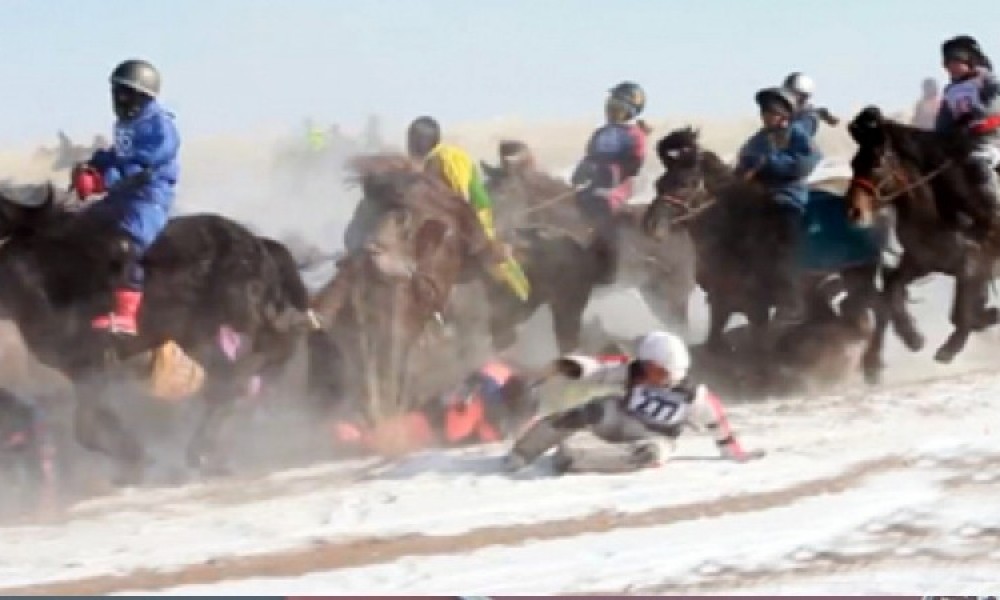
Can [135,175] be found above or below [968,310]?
above

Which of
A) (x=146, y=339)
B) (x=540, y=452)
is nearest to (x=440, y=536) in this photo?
(x=540, y=452)

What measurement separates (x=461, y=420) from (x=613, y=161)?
19.0 feet

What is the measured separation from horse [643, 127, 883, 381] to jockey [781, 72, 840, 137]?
73cm

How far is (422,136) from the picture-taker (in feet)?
55.3

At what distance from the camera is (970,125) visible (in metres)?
16.4

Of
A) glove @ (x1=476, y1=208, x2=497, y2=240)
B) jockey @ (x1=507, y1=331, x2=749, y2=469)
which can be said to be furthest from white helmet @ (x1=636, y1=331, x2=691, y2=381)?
glove @ (x1=476, y1=208, x2=497, y2=240)

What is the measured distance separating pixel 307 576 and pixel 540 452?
10.1 feet

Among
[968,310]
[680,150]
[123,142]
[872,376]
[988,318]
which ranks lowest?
[872,376]

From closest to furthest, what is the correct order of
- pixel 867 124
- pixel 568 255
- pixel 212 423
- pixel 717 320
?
pixel 212 423 → pixel 867 124 → pixel 717 320 → pixel 568 255

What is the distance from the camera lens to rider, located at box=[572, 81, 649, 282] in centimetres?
1867

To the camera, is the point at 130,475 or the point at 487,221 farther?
the point at 487,221

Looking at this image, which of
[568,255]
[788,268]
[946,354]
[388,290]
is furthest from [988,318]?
[388,290]

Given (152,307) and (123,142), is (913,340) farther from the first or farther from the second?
(123,142)

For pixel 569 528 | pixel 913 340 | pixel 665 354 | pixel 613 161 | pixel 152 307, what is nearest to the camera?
pixel 569 528
